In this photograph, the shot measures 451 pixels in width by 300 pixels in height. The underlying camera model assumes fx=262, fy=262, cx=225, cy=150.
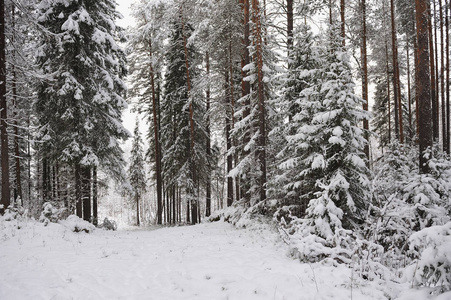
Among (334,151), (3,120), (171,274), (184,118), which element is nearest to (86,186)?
(3,120)

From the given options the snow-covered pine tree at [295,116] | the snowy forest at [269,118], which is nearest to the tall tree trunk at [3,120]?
the snowy forest at [269,118]

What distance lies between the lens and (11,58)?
1166 cm

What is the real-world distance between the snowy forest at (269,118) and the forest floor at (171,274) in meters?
0.48

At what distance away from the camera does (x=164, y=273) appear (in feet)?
18.2

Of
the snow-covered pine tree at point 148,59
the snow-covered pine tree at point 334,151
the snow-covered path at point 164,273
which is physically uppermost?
the snow-covered pine tree at point 148,59

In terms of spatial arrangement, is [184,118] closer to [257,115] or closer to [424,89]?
[257,115]

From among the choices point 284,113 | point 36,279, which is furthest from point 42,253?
point 284,113

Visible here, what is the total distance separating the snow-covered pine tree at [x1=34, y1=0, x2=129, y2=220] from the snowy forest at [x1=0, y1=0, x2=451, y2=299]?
73 millimetres

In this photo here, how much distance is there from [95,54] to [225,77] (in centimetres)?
714

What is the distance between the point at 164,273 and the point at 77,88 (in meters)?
10.9

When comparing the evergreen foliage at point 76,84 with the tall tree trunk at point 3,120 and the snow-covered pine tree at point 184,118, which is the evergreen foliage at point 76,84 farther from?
the snow-covered pine tree at point 184,118

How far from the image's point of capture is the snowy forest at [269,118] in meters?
6.48

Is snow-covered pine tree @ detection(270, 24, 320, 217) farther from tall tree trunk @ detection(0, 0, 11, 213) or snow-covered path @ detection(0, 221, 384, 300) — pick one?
tall tree trunk @ detection(0, 0, 11, 213)

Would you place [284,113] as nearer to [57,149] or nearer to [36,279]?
[36,279]
